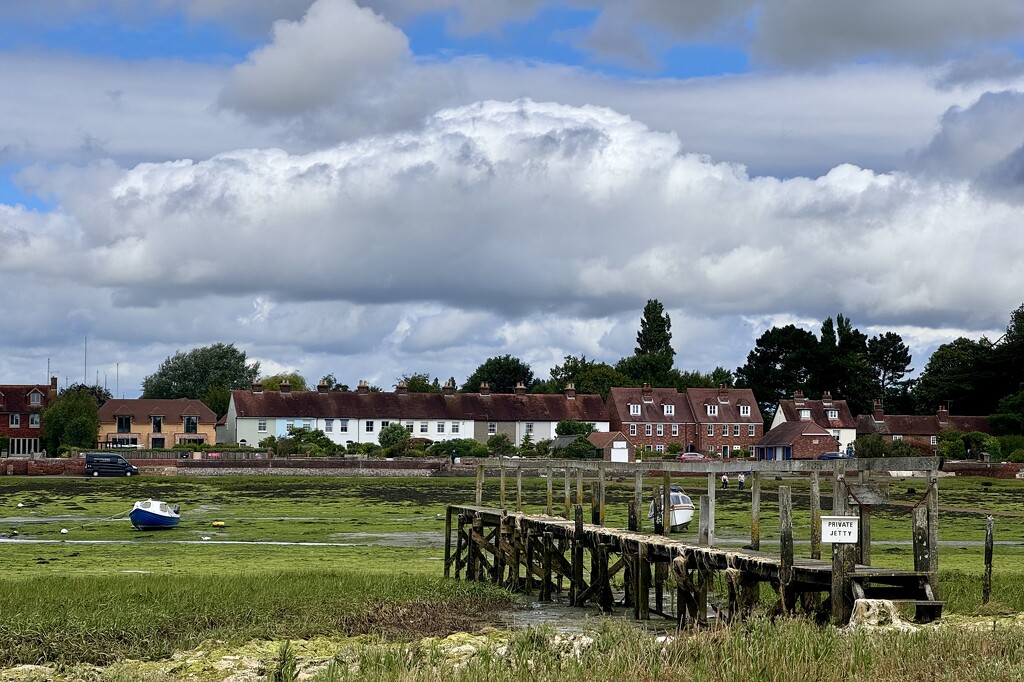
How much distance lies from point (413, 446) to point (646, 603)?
8616 cm

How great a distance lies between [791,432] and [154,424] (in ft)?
216

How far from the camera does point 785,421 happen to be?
134000mm

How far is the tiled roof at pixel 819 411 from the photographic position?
134500 mm

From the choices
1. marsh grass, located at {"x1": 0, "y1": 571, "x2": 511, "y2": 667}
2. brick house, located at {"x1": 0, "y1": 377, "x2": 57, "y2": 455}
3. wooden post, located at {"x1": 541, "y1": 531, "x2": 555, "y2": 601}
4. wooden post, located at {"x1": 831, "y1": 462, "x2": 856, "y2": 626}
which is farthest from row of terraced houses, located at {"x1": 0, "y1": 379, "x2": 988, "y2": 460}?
wooden post, located at {"x1": 831, "y1": 462, "x2": 856, "y2": 626}

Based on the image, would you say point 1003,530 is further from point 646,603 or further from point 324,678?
point 324,678

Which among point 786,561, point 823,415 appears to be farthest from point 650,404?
point 786,561

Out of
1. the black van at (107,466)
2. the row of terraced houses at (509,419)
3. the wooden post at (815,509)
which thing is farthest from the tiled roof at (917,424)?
the wooden post at (815,509)

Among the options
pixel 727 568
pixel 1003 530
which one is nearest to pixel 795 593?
pixel 727 568

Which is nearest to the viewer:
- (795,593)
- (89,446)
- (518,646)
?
(518,646)

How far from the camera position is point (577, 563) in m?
29.6

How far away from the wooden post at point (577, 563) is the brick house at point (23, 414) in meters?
104

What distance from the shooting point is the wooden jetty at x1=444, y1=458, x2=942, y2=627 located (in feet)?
64.3

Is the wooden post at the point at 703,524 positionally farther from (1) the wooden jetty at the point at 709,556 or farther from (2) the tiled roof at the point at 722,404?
(2) the tiled roof at the point at 722,404

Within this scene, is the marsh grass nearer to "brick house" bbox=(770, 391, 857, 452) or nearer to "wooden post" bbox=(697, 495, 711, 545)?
"wooden post" bbox=(697, 495, 711, 545)
